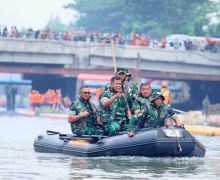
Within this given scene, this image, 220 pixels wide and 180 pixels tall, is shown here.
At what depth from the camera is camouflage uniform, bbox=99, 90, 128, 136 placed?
23562 mm

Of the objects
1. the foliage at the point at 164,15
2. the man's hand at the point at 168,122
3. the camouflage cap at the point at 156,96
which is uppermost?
the foliage at the point at 164,15

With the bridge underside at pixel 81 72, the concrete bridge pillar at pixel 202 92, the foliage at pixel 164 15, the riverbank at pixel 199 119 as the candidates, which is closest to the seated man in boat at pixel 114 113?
the riverbank at pixel 199 119

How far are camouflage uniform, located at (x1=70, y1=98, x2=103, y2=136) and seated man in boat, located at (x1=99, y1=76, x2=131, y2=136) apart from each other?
0.26 meters

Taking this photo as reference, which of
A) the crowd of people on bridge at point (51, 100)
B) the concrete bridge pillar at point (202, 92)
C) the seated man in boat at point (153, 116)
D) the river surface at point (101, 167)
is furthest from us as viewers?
the concrete bridge pillar at point (202, 92)

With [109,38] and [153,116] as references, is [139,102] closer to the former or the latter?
[153,116]

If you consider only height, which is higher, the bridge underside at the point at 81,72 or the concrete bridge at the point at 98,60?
the concrete bridge at the point at 98,60

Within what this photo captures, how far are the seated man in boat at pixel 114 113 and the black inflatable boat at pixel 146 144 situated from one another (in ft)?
1.79

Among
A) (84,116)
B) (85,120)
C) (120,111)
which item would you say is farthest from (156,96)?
(85,120)

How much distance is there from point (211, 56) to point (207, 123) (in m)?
26.0

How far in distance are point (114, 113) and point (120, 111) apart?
0.53 feet

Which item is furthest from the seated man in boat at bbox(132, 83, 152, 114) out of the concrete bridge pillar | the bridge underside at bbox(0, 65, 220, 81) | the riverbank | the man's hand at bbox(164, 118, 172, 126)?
the concrete bridge pillar

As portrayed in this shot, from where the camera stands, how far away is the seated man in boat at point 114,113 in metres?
23.4

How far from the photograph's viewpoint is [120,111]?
2367 cm

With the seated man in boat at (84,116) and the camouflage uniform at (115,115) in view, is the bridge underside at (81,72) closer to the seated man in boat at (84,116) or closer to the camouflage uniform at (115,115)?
the seated man in boat at (84,116)
